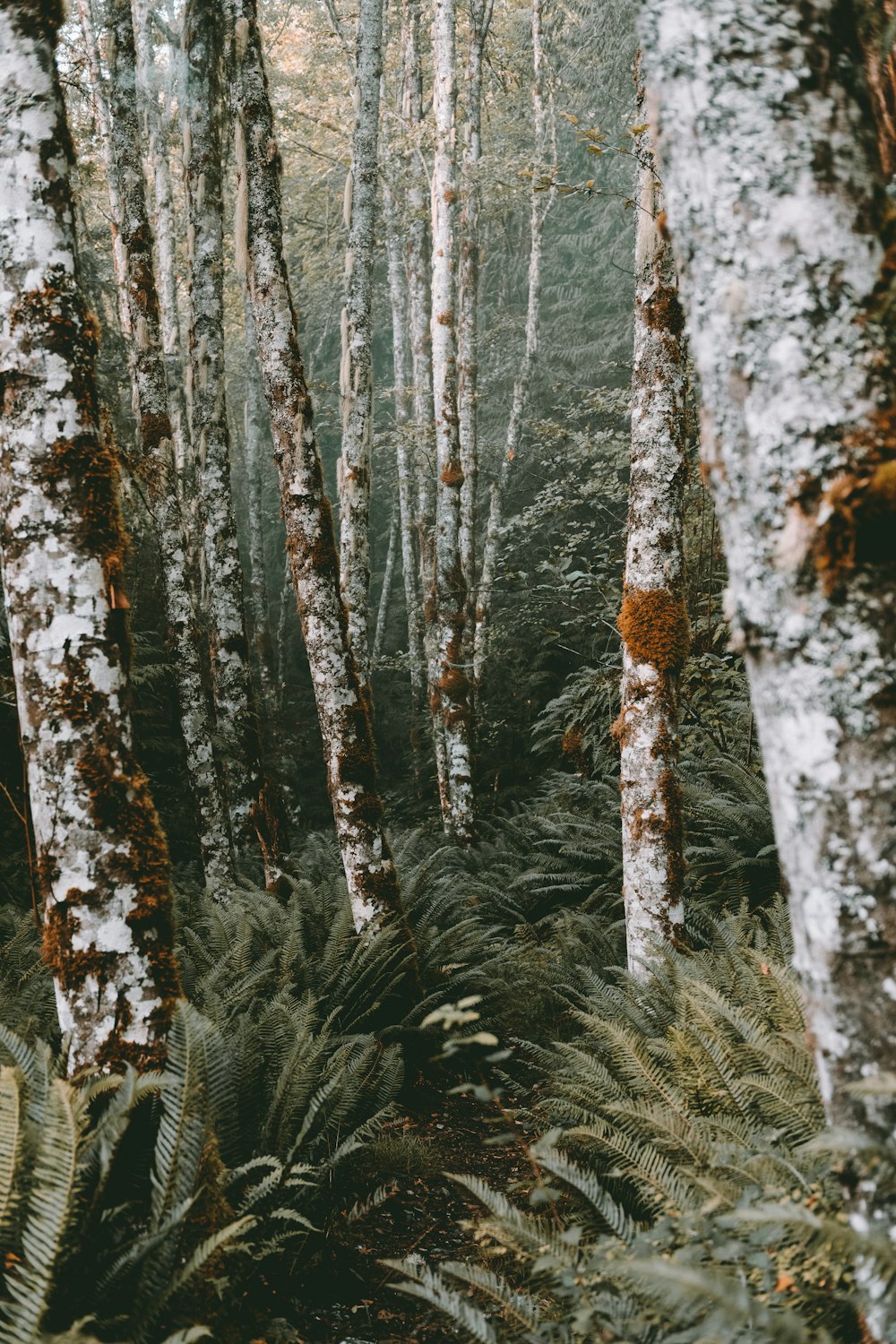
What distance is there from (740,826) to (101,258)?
20102 mm

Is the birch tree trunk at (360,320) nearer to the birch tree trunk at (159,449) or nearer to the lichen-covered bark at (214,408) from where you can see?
the lichen-covered bark at (214,408)

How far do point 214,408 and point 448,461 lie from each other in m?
2.79

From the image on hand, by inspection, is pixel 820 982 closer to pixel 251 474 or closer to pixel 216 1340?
pixel 216 1340

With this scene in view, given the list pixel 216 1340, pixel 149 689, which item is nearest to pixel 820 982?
pixel 216 1340

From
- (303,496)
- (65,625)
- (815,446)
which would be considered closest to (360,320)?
(303,496)

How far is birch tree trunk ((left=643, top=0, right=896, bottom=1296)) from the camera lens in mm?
1387

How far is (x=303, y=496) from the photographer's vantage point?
5512 millimetres

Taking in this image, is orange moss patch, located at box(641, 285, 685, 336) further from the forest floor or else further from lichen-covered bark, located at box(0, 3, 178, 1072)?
the forest floor

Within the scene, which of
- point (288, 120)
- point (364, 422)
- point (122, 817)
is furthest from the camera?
point (288, 120)

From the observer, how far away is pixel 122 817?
3008 millimetres

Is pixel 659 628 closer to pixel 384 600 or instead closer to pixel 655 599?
pixel 655 599

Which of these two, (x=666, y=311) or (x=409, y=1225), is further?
(x=666, y=311)

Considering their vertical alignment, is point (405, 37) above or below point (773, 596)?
above

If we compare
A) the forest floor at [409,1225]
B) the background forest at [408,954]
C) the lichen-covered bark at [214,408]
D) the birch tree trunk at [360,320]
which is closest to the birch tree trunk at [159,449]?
the background forest at [408,954]
